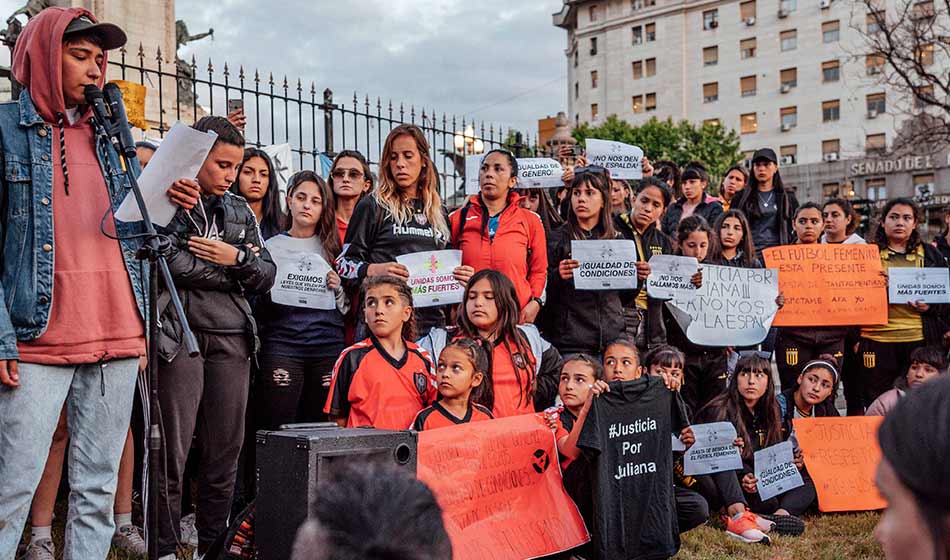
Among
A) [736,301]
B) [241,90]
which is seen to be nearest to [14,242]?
[736,301]

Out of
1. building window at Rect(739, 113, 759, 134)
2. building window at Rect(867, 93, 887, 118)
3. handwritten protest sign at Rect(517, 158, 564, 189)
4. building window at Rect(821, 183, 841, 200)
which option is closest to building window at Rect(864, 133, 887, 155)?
building window at Rect(867, 93, 887, 118)

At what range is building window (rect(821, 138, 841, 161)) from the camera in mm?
52594

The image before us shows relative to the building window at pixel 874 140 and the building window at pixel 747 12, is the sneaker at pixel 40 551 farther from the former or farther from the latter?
the building window at pixel 747 12

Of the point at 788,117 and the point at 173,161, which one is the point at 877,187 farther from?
the point at 173,161

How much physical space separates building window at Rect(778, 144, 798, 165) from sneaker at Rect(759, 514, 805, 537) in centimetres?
5243

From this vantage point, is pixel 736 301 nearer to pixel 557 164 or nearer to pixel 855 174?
pixel 557 164

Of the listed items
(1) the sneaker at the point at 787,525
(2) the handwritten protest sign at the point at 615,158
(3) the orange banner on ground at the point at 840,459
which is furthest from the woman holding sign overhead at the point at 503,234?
(3) the orange banner on ground at the point at 840,459

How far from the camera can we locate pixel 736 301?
654 cm

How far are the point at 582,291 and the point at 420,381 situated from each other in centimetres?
154

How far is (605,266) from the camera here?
18.2 feet

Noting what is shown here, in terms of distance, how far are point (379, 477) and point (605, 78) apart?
62240 millimetres

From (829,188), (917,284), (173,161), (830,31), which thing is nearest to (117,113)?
(173,161)

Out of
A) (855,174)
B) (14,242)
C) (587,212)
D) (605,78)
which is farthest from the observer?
(605,78)

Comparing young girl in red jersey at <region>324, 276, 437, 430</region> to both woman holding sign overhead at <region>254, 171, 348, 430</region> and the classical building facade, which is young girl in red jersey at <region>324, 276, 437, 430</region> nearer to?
woman holding sign overhead at <region>254, 171, 348, 430</region>
